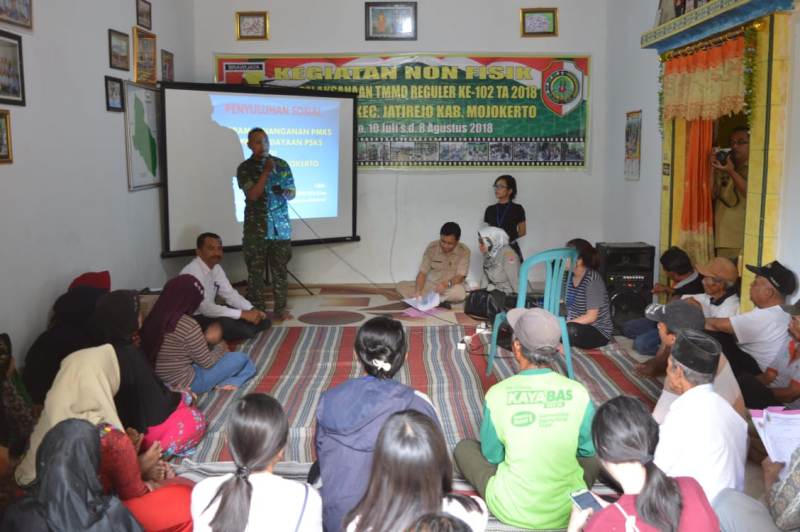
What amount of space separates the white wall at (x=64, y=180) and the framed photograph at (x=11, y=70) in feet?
0.18

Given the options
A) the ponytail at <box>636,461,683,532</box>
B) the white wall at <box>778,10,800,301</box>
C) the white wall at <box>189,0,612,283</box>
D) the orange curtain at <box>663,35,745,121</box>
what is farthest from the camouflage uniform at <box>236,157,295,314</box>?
the ponytail at <box>636,461,683,532</box>

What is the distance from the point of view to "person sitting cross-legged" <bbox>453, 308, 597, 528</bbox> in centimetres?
249

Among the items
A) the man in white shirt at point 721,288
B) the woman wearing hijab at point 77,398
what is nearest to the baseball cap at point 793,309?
the man in white shirt at point 721,288

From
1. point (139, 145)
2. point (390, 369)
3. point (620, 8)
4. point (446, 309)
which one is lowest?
point (446, 309)

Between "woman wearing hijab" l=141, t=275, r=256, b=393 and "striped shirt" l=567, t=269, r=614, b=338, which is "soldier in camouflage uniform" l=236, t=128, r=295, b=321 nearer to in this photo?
"woman wearing hijab" l=141, t=275, r=256, b=393

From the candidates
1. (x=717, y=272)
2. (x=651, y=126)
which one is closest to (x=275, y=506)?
(x=717, y=272)

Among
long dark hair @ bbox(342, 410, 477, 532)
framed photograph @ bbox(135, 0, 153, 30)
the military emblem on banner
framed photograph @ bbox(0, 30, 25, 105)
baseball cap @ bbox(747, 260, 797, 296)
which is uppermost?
framed photograph @ bbox(135, 0, 153, 30)

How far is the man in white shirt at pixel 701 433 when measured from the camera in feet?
8.20

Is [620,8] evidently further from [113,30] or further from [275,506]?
[275,506]

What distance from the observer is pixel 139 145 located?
5836 mm

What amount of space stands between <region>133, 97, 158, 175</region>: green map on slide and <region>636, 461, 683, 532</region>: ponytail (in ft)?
15.8

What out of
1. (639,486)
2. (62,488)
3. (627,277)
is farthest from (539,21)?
(62,488)

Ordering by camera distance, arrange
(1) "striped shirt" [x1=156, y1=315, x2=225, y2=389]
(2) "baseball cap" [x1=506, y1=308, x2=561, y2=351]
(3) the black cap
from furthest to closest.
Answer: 1. (1) "striped shirt" [x1=156, y1=315, x2=225, y2=389]
2. (2) "baseball cap" [x1=506, y1=308, x2=561, y2=351]
3. (3) the black cap

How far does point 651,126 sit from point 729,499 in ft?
14.2
